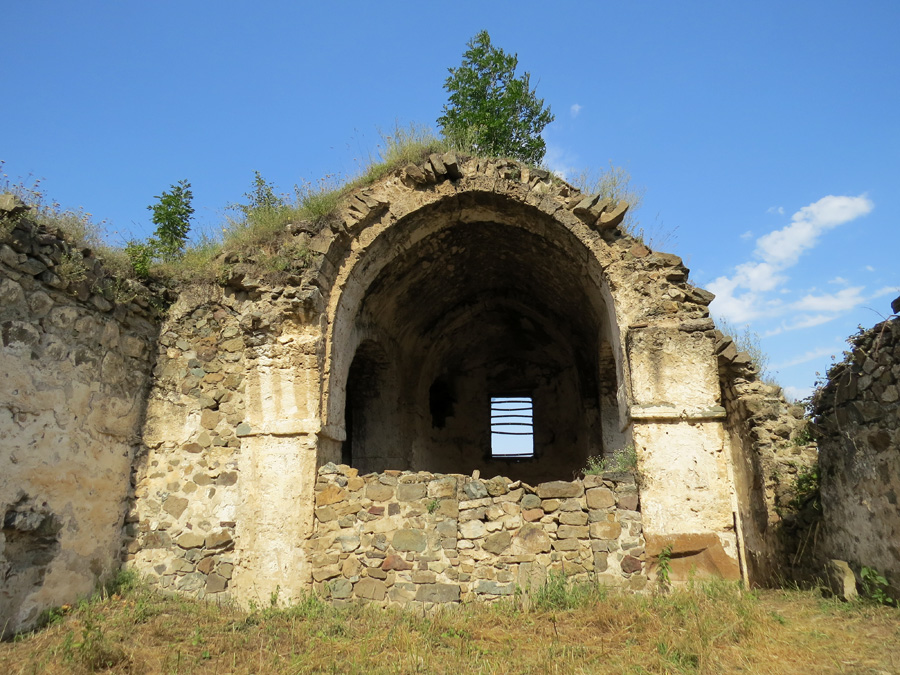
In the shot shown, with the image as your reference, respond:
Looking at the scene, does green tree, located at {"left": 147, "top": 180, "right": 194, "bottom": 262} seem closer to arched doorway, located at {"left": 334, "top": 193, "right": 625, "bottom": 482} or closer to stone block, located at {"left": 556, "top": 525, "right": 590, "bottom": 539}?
arched doorway, located at {"left": 334, "top": 193, "right": 625, "bottom": 482}

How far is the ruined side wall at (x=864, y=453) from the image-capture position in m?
4.67

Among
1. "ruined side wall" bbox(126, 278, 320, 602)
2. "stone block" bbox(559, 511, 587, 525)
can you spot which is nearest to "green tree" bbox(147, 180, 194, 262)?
"ruined side wall" bbox(126, 278, 320, 602)

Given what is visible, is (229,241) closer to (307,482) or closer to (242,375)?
(242,375)

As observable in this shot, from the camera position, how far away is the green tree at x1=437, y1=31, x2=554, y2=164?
1176cm

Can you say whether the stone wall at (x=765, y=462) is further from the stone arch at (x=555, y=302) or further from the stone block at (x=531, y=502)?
the stone block at (x=531, y=502)

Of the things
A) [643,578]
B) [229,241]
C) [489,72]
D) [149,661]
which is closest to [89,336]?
[229,241]

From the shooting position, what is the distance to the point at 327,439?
655 cm

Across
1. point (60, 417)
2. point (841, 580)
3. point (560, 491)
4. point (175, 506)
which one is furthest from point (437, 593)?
point (60, 417)

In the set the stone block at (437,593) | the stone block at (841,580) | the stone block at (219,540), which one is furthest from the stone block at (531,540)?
the stone block at (219,540)

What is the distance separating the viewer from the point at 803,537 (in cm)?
593

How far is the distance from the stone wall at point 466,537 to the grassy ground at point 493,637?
0.83 feet

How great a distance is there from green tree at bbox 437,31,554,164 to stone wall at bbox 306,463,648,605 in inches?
291

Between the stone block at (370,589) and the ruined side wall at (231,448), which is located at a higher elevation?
the ruined side wall at (231,448)

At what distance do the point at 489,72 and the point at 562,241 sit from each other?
7.11 metres
